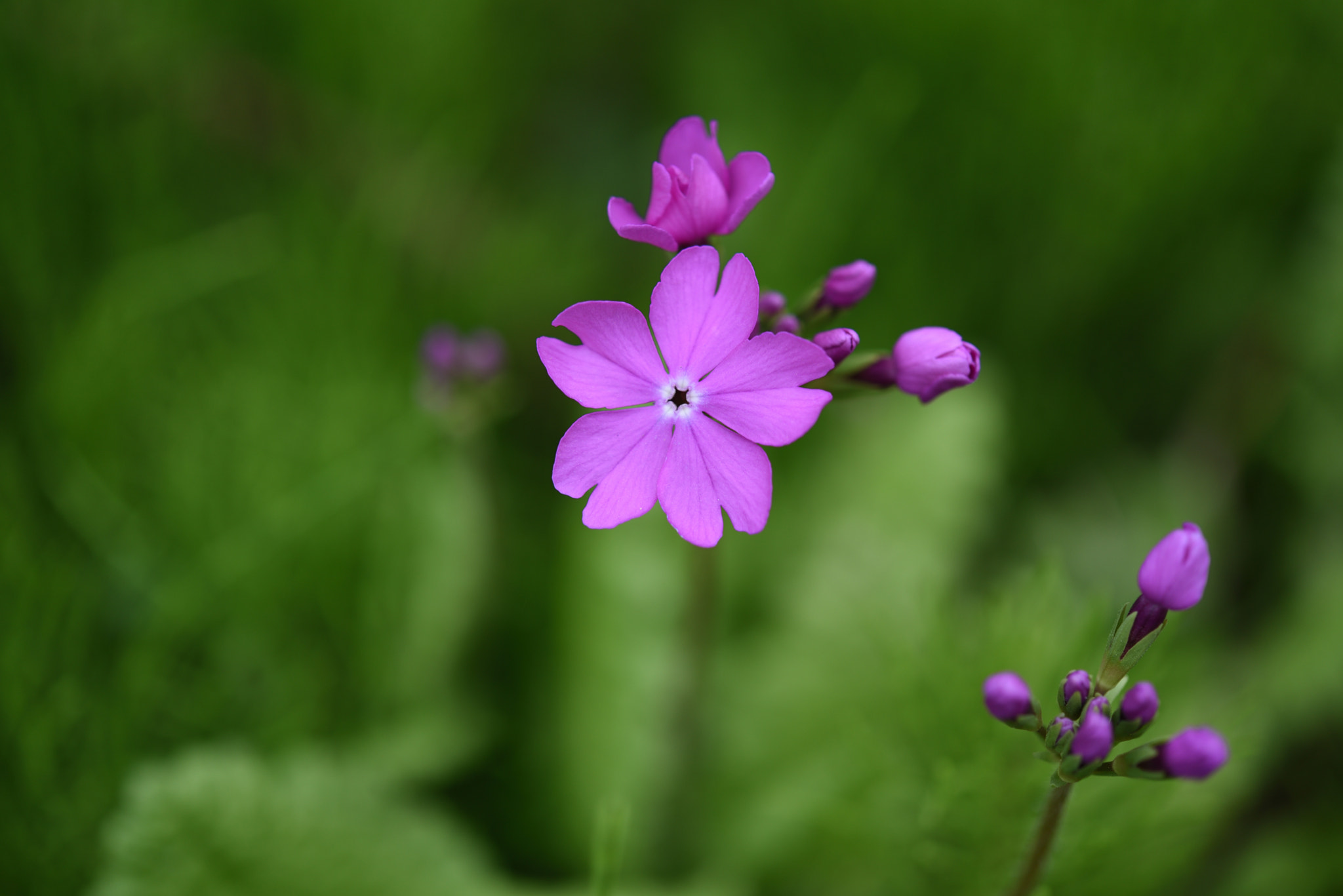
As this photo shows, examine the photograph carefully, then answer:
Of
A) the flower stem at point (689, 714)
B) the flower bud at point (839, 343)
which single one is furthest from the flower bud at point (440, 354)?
the flower bud at point (839, 343)

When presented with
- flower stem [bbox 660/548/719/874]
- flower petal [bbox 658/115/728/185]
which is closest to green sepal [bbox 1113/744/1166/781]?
flower stem [bbox 660/548/719/874]

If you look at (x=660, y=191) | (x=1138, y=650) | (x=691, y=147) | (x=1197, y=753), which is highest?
(x=691, y=147)

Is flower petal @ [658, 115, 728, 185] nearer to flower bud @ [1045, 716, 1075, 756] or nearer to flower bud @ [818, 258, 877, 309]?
flower bud @ [818, 258, 877, 309]

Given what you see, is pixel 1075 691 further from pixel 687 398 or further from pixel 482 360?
pixel 482 360

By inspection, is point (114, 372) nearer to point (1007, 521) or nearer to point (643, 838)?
point (643, 838)

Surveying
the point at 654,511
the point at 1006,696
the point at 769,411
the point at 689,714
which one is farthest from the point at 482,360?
the point at 1006,696

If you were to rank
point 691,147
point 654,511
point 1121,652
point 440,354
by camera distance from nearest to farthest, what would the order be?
point 1121,652 < point 691,147 < point 440,354 < point 654,511
